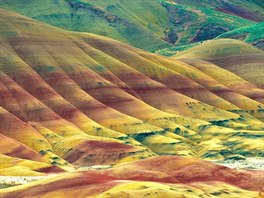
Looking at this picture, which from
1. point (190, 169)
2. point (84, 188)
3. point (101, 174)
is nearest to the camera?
point (84, 188)

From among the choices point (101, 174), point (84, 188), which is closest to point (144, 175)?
point (101, 174)

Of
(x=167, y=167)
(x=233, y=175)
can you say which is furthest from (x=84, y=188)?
(x=233, y=175)

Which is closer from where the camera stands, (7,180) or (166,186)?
(166,186)

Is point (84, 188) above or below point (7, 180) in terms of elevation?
above

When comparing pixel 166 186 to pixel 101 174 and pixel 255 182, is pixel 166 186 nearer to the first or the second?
pixel 101 174

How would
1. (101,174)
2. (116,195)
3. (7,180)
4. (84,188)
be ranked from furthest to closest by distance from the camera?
1. (7,180)
2. (101,174)
3. (84,188)
4. (116,195)

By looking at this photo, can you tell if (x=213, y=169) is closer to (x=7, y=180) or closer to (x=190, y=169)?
(x=190, y=169)
